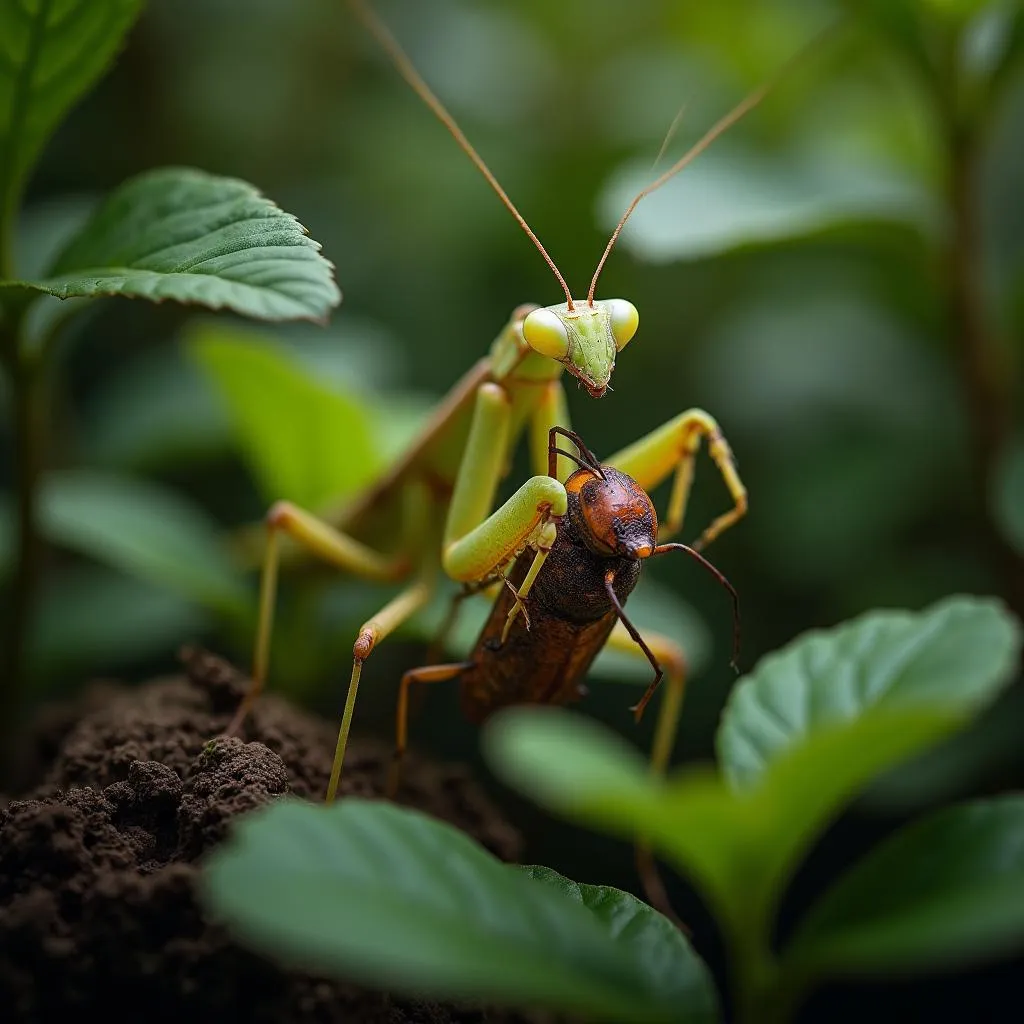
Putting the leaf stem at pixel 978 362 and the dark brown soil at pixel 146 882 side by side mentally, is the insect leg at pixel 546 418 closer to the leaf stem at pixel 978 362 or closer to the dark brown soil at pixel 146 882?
the dark brown soil at pixel 146 882

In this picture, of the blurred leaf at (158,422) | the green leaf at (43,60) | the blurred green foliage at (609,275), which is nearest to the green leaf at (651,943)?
the blurred green foliage at (609,275)

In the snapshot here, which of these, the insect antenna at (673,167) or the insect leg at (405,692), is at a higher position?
the insect antenna at (673,167)

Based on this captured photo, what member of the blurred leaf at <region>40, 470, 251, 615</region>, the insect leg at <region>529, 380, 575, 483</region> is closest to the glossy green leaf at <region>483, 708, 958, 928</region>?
the insect leg at <region>529, 380, 575, 483</region>

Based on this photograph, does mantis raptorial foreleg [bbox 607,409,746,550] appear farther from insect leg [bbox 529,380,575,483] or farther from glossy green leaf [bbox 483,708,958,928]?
glossy green leaf [bbox 483,708,958,928]

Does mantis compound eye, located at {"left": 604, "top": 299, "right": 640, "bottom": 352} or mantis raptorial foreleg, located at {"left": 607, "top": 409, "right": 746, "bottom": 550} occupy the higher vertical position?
mantis compound eye, located at {"left": 604, "top": 299, "right": 640, "bottom": 352}

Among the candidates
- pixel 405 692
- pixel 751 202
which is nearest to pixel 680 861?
pixel 405 692
